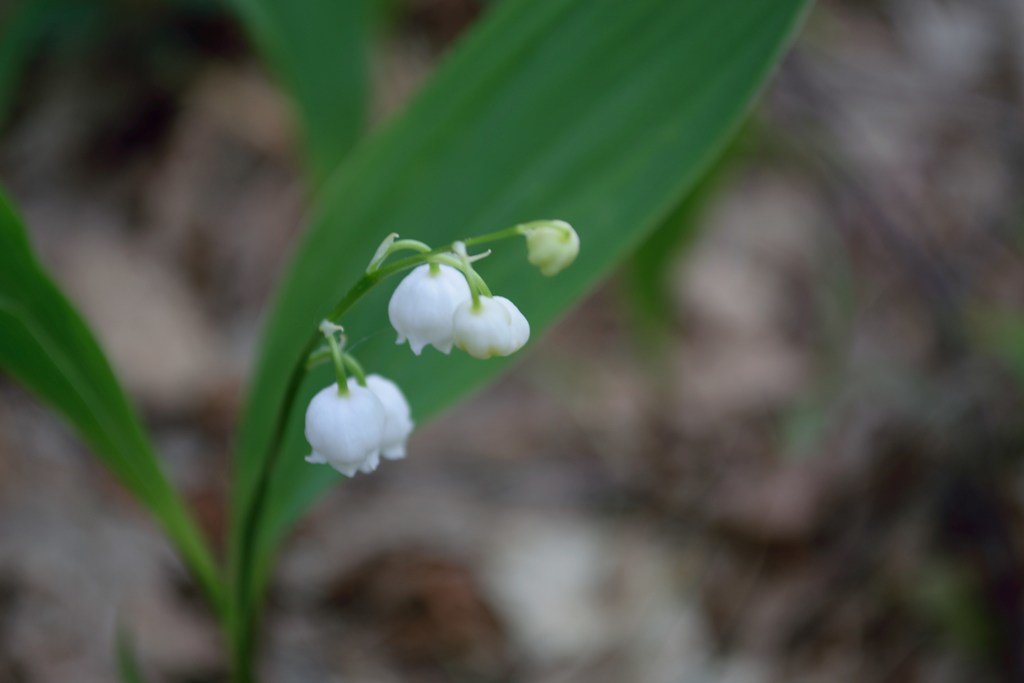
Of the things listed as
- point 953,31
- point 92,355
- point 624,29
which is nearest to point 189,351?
point 92,355

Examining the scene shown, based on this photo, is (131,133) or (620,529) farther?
(131,133)

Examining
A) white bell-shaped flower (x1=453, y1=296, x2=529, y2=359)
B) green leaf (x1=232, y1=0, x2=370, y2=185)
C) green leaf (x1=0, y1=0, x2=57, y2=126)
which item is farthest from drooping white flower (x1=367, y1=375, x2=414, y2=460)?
green leaf (x1=0, y1=0, x2=57, y2=126)

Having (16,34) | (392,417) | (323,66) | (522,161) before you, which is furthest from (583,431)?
(16,34)

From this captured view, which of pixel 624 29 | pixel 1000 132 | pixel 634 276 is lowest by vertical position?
pixel 624 29

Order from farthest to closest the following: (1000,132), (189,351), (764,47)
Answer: (1000,132), (189,351), (764,47)

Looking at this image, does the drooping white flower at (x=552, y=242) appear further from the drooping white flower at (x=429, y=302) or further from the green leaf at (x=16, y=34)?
the green leaf at (x=16, y=34)

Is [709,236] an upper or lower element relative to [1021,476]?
upper

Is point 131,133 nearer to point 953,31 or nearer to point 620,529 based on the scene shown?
point 620,529
